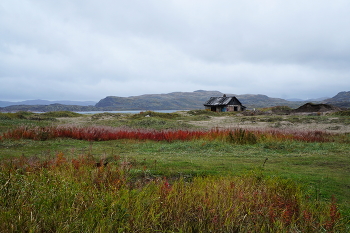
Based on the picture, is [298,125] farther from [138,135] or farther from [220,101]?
[220,101]

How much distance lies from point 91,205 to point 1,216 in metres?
1.11

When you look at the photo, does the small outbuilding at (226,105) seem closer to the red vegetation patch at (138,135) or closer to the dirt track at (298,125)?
the dirt track at (298,125)

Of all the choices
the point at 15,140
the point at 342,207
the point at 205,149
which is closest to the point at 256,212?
the point at 342,207

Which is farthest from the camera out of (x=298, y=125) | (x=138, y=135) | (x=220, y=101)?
(x=220, y=101)

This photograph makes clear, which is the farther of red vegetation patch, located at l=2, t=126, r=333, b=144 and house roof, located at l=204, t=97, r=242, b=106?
house roof, located at l=204, t=97, r=242, b=106

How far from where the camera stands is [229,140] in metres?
14.4

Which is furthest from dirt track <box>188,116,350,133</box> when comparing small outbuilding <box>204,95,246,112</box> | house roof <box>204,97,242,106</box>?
house roof <box>204,97,242,106</box>

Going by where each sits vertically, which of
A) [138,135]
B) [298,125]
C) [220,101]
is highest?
[220,101]

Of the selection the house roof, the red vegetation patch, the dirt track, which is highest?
the house roof

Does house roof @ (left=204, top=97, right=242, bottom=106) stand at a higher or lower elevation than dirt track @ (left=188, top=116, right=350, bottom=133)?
higher

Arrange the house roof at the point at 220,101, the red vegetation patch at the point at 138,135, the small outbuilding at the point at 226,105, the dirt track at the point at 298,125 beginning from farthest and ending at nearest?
the house roof at the point at 220,101, the small outbuilding at the point at 226,105, the dirt track at the point at 298,125, the red vegetation patch at the point at 138,135

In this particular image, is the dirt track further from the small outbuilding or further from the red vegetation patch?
the small outbuilding

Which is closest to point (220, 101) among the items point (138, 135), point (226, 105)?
point (226, 105)

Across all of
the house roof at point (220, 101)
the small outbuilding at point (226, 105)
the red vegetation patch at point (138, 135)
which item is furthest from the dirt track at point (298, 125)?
the house roof at point (220, 101)
